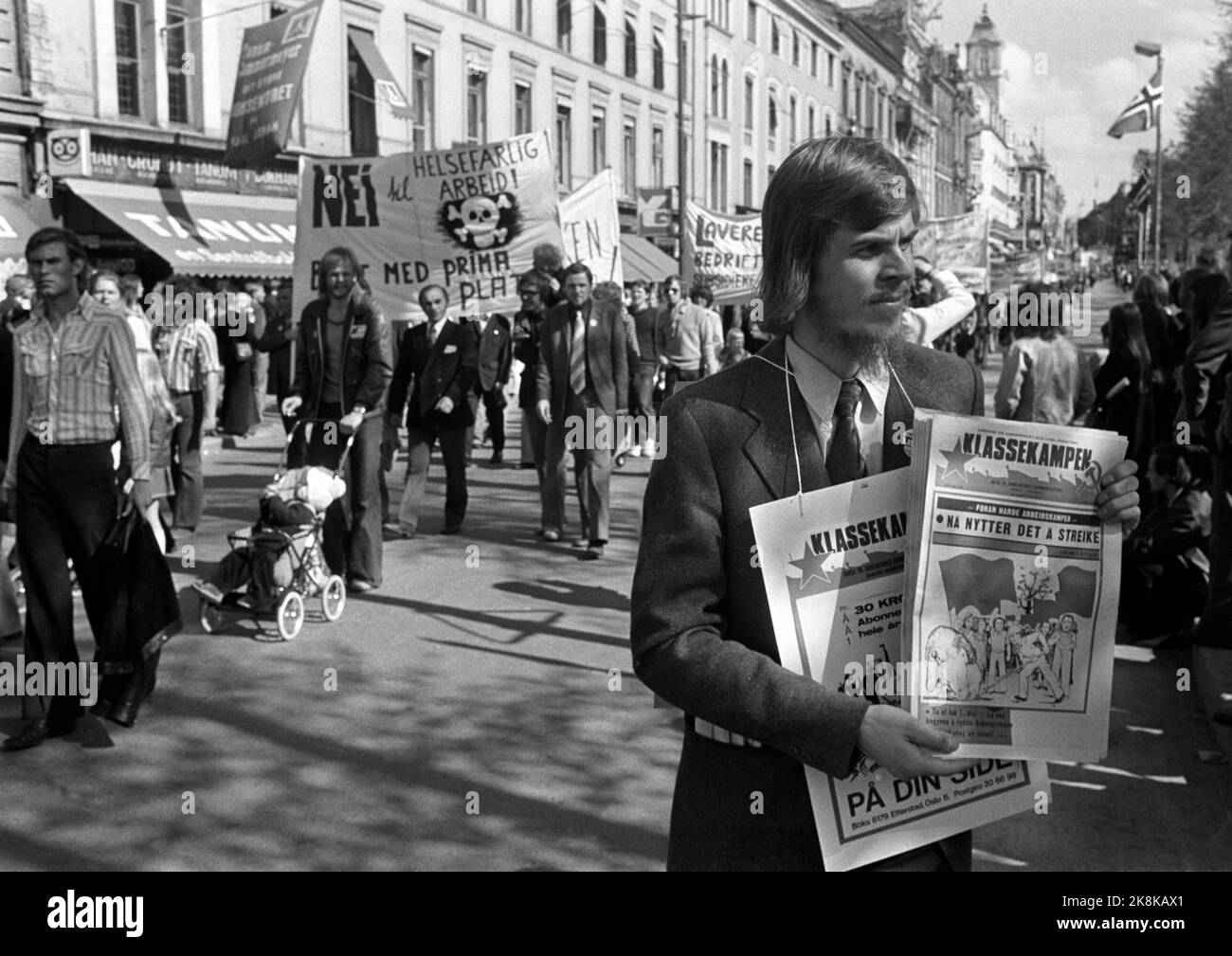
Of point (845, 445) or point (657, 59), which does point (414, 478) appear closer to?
point (845, 445)

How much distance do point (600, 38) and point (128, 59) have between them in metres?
18.1

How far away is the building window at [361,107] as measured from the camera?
27.1 meters


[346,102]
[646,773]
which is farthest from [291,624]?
[346,102]

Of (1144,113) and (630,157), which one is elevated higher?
(630,157)

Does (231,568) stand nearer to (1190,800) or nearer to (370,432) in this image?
(370,432)

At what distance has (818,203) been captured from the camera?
1994 mm

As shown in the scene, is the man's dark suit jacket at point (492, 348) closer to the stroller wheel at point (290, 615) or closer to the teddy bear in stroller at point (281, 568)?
the teddy bear in stroller at point (281, 568)

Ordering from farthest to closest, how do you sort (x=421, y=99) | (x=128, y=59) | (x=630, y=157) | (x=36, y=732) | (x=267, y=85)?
(x=630, y=157) → (x=421, y=99) → (x=128, y=59) → (x=267, y=85) → (x=36, y=732)

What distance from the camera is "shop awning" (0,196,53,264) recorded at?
1778 cm

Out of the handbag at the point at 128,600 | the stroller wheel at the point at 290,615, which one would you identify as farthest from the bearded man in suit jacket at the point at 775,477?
the stroller wheel at the point at 290,615

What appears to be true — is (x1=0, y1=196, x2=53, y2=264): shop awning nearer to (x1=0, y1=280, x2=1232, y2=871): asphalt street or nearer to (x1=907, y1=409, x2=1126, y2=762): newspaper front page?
(x1=0, y1=280, x2=1232, y2=871): asphalt street

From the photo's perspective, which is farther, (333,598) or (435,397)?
(435,397)

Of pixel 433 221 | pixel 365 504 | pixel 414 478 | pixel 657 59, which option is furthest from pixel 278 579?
pixel 657 59
